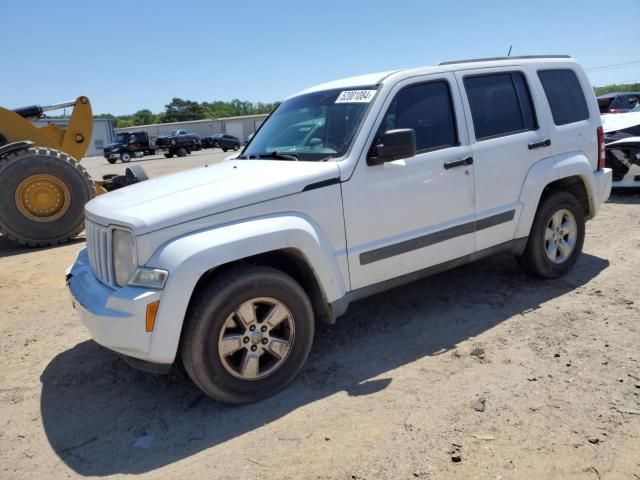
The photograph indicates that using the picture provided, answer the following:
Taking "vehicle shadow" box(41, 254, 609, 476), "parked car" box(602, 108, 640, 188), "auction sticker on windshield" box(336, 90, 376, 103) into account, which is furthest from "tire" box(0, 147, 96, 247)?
"parked car" box(602, 108, 640, 188)

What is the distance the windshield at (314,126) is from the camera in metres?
3.68

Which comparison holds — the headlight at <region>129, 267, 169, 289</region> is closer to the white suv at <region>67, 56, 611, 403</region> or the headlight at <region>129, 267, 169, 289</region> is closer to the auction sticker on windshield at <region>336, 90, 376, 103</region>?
the white suv at <region>67, 56, 611, 403</region>

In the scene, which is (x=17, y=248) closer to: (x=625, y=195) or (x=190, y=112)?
(x=625, y=195)

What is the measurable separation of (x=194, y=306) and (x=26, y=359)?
2.02m

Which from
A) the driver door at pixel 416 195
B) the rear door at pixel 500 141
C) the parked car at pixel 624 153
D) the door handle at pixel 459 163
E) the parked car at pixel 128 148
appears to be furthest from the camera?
the parked car at pixel 128 148

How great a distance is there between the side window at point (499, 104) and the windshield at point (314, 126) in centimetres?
100

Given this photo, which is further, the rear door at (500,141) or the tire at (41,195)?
the tire at (41,195)

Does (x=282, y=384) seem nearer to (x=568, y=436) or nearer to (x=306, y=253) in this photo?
(x=306, y=253)

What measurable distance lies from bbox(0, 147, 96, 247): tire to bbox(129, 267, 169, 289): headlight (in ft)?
19.2

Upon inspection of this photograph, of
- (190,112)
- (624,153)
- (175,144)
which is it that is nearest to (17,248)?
(624,153)

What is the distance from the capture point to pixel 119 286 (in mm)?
3064

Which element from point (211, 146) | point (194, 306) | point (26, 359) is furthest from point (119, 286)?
point (211, 146)

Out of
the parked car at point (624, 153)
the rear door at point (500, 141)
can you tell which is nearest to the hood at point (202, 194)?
the rear door at point (500, 141)

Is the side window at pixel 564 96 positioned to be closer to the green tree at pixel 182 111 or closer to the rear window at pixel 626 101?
the rear window at pixel 626 101
